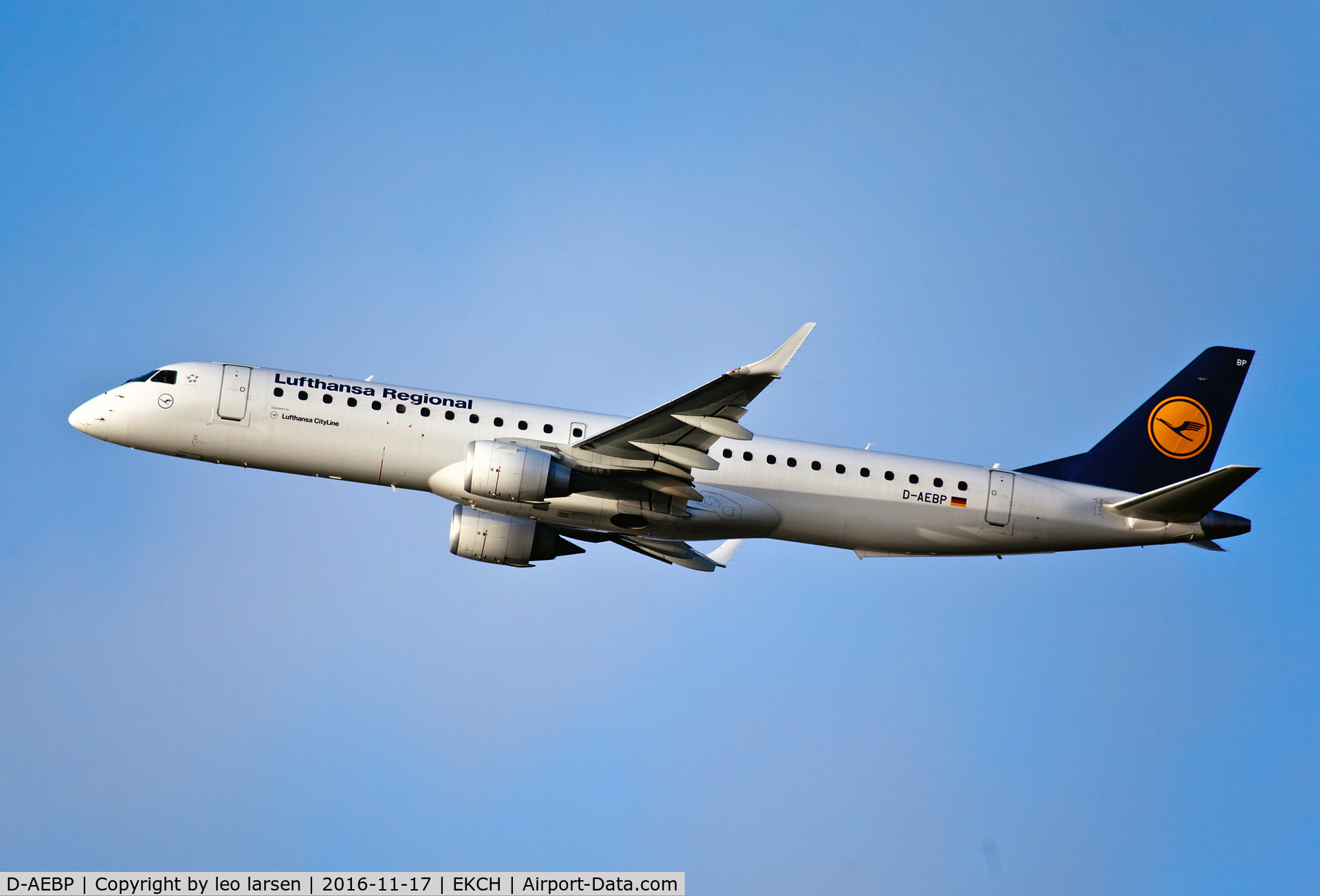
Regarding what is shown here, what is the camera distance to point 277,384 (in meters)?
35.2

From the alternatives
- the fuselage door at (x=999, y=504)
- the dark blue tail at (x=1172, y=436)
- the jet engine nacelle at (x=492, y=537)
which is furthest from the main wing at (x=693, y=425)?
the dark blue tail at (x=1172, y=436)

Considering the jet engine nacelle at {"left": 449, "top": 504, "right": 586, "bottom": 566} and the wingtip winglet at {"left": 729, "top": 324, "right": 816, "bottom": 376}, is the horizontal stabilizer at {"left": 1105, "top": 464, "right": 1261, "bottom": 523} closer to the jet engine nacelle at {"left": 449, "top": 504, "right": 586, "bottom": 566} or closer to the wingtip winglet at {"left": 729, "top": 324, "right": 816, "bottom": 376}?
the wingtip winglet at {"left": 729, "top": 324, "right": 816, "bottom": 376}

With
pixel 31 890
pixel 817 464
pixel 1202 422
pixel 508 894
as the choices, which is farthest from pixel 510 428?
pixel 1202 422

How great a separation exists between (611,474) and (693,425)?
3381mm

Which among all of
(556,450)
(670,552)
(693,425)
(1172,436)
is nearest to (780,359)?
(693,425)

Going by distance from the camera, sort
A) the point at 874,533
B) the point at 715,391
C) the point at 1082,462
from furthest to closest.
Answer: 1. the point at 1082,462
2. the point at 874,533
3. the point at 715,391

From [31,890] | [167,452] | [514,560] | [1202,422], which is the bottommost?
[31,890]

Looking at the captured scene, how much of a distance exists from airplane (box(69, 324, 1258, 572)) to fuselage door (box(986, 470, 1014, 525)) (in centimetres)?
5

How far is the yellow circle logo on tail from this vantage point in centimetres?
4009

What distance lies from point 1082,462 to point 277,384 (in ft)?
80.3

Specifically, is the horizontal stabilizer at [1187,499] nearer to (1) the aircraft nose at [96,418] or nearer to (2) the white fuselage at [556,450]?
(2) the white fuselage at [556,450]

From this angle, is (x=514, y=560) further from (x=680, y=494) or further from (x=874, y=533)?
(x=874, y=533)

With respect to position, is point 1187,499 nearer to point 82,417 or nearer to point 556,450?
point 556,450

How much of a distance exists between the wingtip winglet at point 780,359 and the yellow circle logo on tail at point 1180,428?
1687 cm
